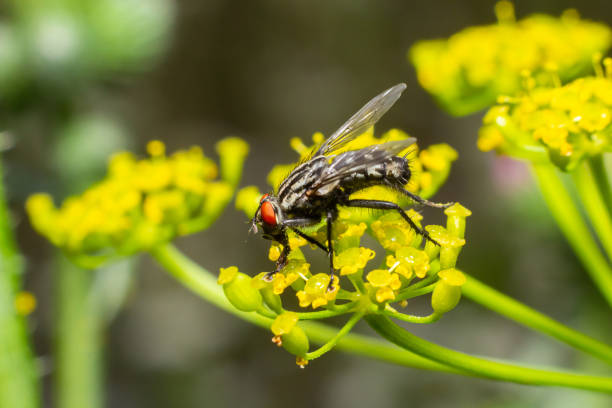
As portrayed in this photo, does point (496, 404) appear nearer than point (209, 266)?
Yes

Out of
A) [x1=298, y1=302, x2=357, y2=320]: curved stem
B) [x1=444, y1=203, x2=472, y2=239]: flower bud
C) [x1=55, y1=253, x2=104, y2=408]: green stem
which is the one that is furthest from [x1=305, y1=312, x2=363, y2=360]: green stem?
[x1=55, y1=253, x2=104, y2=408]: green stem

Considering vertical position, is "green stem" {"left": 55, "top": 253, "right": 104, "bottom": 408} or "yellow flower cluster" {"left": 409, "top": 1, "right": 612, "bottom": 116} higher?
"yellow flower cluster" {"left": 409, "top": 1, "right": 612, "bottom": 116}

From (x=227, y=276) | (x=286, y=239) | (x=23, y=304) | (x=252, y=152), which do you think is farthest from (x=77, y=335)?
(x=252, y=152)

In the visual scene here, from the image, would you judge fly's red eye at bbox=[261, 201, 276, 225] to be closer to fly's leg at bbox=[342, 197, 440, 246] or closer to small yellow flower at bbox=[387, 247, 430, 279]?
fly's leg at bbox=[342, 197, 440, 246]

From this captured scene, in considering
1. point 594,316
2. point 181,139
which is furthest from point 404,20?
point 594,316

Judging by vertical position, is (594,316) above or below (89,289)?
below

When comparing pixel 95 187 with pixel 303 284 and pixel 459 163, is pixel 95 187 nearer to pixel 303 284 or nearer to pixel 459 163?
pixel 303 284

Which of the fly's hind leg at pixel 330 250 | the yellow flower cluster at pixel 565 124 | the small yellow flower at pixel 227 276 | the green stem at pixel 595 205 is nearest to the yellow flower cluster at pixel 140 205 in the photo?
the fly's hind leg at pixel 330 250
